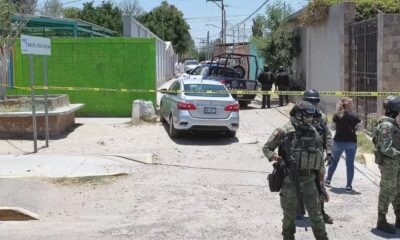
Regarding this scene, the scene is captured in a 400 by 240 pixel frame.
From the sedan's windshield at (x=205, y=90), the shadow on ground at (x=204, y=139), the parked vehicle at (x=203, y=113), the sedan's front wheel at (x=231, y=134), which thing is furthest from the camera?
the sedan's front wheel at (x=231, y=134)

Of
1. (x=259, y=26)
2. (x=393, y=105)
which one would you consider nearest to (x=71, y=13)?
(x=259, y=26)

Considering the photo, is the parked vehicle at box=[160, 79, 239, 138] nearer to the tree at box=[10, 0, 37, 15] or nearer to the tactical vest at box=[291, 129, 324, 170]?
the tree at box=[10, 0, 37, 15]

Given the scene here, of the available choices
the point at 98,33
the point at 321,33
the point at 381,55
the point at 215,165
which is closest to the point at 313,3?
the point at 321,33

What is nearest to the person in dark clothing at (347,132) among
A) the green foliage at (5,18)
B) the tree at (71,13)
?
the green foliage at (5,18)

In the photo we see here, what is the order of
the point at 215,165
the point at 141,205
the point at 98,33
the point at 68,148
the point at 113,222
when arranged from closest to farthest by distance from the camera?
the point at 113,222
the point at 141,205
the point at 215,165
the point at 68,148
the point at 98,33

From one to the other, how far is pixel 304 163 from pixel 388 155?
1.62 meters

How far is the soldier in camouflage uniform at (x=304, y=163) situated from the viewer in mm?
5219

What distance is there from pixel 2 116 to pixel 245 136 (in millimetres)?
5694

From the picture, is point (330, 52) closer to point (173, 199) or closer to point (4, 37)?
point (4, 37)

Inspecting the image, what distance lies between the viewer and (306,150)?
206 inches

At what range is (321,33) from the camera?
17828 millimetres

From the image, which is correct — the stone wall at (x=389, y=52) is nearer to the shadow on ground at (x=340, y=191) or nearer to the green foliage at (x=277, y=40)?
the shadow on ground at (x=340, y=191)

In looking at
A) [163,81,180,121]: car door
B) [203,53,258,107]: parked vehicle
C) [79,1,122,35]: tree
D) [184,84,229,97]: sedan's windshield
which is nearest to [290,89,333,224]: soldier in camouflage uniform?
[184,84,229,97]: sedan's windshield

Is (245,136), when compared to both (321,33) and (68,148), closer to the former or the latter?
(68,148)
